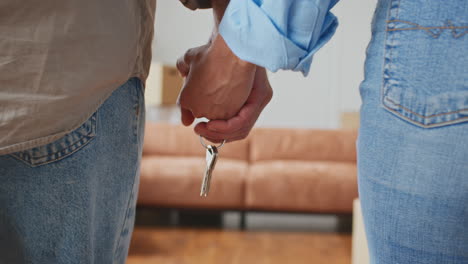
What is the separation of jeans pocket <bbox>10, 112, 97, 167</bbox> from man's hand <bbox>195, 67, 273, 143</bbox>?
0.26m

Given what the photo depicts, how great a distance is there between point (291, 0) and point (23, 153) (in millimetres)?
366

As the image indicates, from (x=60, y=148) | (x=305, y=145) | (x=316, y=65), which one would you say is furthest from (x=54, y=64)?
(x=316, y=65)

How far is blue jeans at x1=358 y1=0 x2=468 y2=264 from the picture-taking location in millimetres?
481

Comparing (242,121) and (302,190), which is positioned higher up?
(242,121)

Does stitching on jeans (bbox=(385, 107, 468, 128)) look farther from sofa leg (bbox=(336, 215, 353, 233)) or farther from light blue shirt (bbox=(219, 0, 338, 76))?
sofa leg (bbox=(336, 215, 353, 233))

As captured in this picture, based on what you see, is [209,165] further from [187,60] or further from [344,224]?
[344,224]

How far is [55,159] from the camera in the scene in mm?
660

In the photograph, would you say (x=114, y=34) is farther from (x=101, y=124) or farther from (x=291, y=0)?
(x=291, y=0)

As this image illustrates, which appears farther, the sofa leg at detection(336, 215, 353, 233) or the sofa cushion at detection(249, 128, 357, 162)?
the sofa cushion at detection(249, 128, 357, 162)

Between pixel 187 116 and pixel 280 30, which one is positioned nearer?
pixel 280 30

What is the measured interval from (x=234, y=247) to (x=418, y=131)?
2901 mm

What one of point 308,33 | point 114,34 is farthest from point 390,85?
point 114,34

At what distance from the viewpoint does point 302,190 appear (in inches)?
147

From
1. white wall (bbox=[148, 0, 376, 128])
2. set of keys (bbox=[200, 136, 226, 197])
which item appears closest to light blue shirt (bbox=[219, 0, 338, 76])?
set of keys (bbox=[200, 136, 226, 197])
